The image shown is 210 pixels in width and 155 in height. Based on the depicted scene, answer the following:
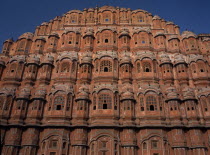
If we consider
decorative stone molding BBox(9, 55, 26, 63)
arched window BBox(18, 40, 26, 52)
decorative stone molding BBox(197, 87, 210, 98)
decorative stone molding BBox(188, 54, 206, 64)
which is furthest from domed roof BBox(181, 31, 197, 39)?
arched window BBox(18, 40, 26, 52)

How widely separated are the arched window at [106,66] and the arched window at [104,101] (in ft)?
11.9

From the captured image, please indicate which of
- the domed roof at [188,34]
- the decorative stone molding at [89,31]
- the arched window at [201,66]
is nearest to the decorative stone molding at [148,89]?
the arched window at [201,66]

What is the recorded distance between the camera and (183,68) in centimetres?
2433

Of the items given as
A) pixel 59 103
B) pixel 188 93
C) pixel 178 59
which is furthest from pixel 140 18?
pixel 59 103

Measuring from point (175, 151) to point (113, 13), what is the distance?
21.2 meters

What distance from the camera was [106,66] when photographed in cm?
2462

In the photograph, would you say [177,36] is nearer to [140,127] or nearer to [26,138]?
[140,127]

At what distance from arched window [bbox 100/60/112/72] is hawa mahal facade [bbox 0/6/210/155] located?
129 mm

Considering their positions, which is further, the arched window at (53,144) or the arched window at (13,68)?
the arched window at (13,68)

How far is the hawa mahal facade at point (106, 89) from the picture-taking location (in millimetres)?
20172

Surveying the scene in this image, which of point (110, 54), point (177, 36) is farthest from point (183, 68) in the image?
point (110, 54)

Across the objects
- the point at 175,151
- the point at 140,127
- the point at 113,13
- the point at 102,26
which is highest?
the point at 113,13

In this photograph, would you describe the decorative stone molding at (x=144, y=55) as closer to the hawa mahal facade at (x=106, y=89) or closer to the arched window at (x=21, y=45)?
the hawa mahal facade at (x=106, y=89)

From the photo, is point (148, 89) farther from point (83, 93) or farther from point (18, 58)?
point (18, 58)
